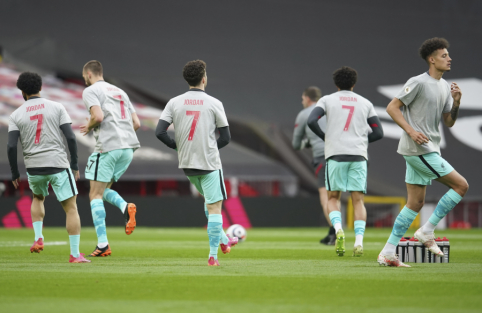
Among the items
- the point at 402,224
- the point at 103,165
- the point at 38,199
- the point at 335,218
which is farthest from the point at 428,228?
the point at 38,199

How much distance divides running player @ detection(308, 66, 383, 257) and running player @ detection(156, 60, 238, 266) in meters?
1.73

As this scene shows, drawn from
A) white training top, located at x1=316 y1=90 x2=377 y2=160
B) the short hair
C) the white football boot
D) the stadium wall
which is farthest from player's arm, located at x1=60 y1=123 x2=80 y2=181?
the stadium wall

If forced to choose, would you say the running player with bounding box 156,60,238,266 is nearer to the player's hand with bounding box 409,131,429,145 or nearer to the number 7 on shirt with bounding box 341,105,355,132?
the player's hand with bounding box 409,131,429,145

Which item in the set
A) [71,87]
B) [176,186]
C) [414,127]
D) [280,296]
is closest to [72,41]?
[71,87]

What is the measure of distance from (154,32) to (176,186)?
27.6ft

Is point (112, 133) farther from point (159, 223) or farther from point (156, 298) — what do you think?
point (159, 223)

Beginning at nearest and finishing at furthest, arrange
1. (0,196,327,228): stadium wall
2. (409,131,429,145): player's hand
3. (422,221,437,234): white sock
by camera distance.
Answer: (409,131,429,145): player's hand
(422,221,437,234): white sock
(0,196,327,228): stadium wall

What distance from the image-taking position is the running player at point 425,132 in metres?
6.02

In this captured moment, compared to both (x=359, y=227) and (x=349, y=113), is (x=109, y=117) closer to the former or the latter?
(x=349, y=113)

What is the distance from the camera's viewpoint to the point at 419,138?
→ 593 cm

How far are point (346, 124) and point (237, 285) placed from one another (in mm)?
3342

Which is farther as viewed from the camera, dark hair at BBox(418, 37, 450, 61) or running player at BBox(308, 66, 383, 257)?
running player at BBox(308, 66, 383, 257)

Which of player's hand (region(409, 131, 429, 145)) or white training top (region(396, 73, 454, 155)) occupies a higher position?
white training top (region(396, 73, 454, 155))

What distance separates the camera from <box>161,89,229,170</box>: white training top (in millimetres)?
6145
